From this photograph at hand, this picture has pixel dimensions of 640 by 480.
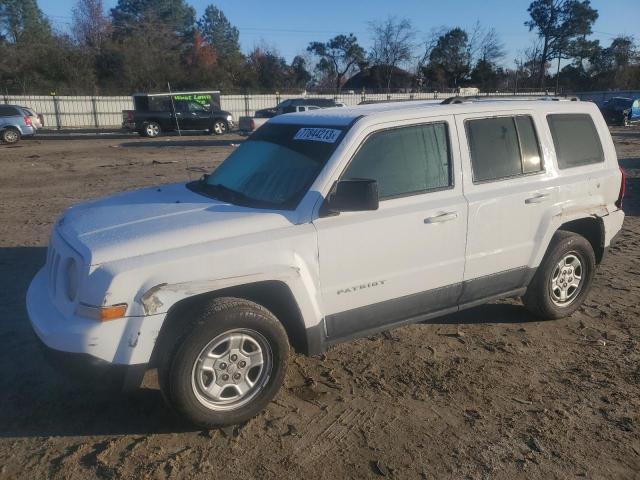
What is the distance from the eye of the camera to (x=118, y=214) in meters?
3.74

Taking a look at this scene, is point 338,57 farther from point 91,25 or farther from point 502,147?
point 502,147

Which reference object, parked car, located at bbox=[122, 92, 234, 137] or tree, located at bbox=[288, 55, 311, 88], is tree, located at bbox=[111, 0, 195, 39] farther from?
parked car, located at bbox=[122, 92, 234, 137]

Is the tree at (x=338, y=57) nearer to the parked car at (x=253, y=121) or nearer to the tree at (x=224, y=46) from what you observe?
the tree at (x=224, y=46)

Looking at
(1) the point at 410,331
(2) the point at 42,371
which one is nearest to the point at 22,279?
(2) the point at 42,371

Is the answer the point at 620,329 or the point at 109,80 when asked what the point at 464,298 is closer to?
the point at 620,329

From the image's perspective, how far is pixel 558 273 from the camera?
196 inches

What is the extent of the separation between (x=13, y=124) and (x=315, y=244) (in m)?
23.1

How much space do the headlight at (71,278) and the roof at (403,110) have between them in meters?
1.93

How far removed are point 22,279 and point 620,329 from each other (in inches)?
228

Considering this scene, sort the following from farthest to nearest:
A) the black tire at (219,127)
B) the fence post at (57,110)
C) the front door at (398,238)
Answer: the fence post at (57,110)
the black tire at (219,127)
the front door at (398,238)

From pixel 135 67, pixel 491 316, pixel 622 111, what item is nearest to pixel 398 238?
pixel 491 316

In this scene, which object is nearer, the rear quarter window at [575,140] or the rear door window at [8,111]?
the rear quarter window at [575,140]

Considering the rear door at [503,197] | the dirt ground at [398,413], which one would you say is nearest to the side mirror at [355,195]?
the rear door at [503,197]

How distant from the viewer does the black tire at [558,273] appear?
190 inches
